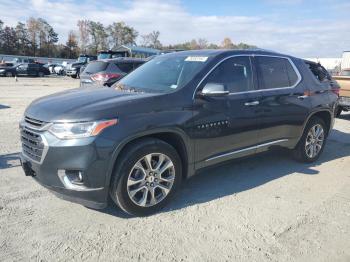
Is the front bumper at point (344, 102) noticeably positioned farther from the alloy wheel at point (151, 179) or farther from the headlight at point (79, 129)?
the headlight at point (79, 129)

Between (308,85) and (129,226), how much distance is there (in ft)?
12.5

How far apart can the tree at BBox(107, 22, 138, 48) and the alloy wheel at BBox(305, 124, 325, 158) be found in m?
86.9

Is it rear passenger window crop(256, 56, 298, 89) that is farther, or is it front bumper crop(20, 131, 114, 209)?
rear passenger window crop(256, 56, 298, 89)

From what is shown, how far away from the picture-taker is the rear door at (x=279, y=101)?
5.06 metres

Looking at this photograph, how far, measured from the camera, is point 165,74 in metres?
4.68

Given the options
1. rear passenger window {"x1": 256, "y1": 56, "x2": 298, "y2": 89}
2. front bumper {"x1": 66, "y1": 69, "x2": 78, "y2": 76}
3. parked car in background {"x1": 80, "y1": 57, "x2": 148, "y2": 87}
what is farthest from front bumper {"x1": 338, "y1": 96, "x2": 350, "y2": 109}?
front bumper {"x1": 66, "y1": 69, "x2": 78, "y2": 76}

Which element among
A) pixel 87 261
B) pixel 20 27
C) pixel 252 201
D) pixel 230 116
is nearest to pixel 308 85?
pixel 230 116

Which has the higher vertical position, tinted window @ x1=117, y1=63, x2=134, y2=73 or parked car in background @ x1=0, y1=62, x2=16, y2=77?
tinted window @ x1=117, y1=63, x2=134, y2=73

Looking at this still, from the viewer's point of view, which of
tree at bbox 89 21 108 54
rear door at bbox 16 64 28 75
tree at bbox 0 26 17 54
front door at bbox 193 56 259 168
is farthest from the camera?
tree at bbox 89 21 108 54

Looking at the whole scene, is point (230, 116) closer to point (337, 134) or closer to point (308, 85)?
point (308, 85)

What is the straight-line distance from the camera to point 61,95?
14.3 ft

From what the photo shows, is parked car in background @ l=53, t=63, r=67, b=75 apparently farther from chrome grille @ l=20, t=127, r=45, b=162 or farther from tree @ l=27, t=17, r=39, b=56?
tree @ l=27, t=17, r=39, b=56

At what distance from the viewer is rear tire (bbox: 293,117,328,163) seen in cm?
590

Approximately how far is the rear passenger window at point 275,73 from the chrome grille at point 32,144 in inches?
118
